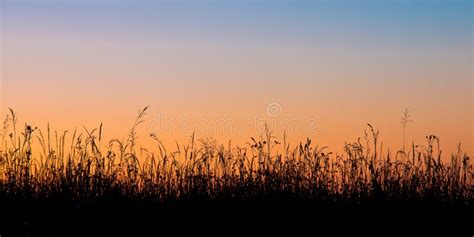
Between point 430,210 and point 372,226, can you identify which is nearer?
point 372,226

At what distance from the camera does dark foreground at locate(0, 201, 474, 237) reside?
27.6 feet

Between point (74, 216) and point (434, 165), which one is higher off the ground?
point (434, 165)

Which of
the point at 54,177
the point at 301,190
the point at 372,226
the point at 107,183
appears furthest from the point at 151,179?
the point at 372,226

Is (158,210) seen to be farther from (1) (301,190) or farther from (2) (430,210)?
(2) (430,210)

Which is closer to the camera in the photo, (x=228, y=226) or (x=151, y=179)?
(x=228, y=226)

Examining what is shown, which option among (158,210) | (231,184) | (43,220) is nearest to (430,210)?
(231,184)

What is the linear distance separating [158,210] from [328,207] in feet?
6.32

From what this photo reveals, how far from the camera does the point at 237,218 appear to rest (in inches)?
348

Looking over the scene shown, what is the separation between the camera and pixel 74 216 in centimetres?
876

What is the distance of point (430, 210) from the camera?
924 cm

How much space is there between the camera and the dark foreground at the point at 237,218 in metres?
8.40

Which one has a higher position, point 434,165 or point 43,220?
point 434,165

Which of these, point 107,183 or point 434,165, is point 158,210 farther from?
point 434,165

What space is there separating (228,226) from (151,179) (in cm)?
142
